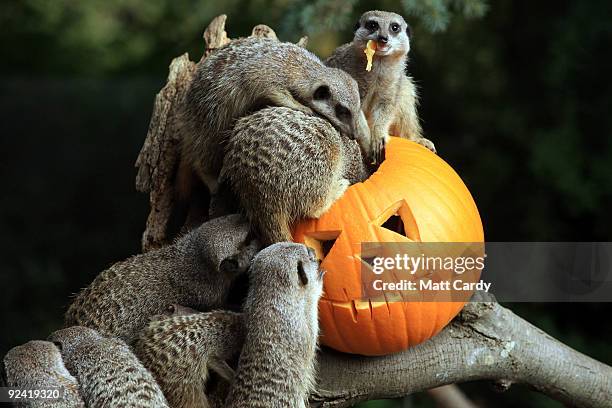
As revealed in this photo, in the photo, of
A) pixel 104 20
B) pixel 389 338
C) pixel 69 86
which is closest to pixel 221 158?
pixel 389 338

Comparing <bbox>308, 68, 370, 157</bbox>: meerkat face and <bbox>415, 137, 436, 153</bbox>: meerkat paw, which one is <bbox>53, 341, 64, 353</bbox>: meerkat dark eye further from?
<bbox>415, 137, 436, 153</bbox>: meerkat paw

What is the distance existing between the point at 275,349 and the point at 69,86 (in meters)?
3.67

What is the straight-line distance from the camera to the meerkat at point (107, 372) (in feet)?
7.02

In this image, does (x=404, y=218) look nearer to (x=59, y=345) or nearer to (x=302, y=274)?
(x=302, y=274)

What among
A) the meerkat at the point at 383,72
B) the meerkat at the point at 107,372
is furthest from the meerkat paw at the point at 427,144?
the meerkat at the point at 107,372

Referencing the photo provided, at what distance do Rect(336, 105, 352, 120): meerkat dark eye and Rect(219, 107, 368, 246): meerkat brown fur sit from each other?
14cm

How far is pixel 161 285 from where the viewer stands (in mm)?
2559

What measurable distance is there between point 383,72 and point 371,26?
Result: 0.17 m

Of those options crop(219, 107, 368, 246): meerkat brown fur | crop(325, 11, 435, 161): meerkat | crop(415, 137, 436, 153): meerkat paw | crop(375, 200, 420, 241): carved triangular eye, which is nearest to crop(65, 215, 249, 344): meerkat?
crop(219, 107, 368, 246): meerkat brown fur

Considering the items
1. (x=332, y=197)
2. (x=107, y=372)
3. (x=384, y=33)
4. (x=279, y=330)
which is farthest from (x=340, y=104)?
(x=107, y=372)

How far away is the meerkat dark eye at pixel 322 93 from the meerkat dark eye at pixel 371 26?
47cm

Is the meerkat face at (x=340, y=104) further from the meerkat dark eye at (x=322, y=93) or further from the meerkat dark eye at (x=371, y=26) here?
the meerkat dark eye at (x=371, y=26)

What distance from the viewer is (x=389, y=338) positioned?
8.05 feet

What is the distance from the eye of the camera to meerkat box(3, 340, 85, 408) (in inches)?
83.8
